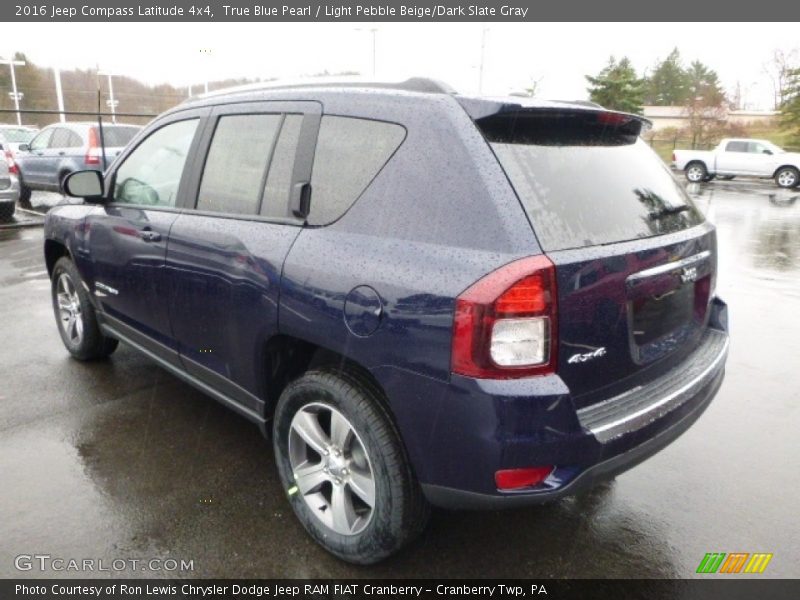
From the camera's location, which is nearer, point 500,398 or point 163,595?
point 500,398

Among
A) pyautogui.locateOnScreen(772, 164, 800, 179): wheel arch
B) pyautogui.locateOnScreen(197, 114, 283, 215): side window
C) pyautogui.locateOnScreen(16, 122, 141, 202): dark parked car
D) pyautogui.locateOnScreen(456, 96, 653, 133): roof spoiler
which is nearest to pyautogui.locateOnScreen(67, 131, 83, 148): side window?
pyautogui.locateOnScreen(16, 122, 141, 202): dark parked car

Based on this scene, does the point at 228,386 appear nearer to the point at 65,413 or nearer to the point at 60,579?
the point at 60,579

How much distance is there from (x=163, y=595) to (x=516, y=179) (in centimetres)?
207

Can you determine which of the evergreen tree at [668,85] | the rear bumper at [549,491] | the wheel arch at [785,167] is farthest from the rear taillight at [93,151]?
the evergreen tree at [668,85]

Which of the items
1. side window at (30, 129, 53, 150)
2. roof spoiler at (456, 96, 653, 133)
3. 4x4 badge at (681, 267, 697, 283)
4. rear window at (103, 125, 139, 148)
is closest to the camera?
roof spoiler at (456, 96, 653, 133)

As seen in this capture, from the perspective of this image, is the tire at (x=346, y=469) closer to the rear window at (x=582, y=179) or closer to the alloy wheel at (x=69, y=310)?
the rear window at (x=582, y=179)

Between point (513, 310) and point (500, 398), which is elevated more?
point (513, 310)

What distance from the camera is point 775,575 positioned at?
8.14 feet

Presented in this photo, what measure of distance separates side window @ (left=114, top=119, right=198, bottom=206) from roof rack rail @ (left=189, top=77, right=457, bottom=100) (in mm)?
299

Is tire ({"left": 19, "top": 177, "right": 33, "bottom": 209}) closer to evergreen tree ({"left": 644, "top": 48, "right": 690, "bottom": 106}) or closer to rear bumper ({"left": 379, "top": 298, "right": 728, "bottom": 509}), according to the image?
rear bumper ({"left": 379, "top": 298, "right": 728, "bottom": 509})

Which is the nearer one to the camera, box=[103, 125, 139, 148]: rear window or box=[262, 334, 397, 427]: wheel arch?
box=[262, 334, 397, 427]: wheel arch

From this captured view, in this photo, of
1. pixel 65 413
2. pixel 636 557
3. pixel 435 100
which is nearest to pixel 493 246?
pixel 435 100

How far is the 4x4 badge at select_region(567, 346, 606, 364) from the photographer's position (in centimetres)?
205

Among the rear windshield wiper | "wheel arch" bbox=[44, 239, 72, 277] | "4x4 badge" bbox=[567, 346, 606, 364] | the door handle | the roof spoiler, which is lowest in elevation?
"wheel arch" bbox=[44, 239, 72, 277]
